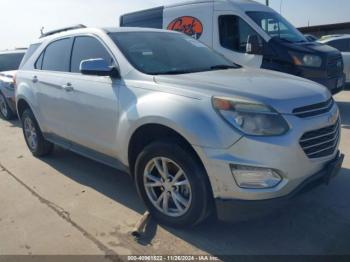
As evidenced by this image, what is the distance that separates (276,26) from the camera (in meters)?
8.10

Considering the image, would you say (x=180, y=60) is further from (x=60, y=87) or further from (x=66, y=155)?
(x=66, y=155)

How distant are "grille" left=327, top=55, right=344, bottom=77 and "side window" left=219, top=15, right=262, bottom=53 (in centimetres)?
154

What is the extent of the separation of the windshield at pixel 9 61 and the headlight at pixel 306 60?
7097 mm

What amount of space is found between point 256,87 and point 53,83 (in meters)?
2.66

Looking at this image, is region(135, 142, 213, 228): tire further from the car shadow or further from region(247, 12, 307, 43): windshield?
region(247, 12, 307, 43): windshield

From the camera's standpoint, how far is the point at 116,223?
362cm

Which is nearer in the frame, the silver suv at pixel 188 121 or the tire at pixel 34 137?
the silver suv at pixel 188 121

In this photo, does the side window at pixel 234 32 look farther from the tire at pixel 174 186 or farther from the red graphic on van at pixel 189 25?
the tire at pixel 174 186

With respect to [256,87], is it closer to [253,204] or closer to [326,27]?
[253,204]

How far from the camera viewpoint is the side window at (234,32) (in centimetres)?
791

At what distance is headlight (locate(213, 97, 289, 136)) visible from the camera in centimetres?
284

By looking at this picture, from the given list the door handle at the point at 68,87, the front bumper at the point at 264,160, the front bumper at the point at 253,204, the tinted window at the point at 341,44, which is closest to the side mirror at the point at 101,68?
the door handle at the point at 68,87

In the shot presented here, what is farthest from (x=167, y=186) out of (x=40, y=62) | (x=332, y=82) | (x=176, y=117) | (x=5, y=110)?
(x=5, y=110)

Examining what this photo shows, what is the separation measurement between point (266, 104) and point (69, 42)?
9.31ft
